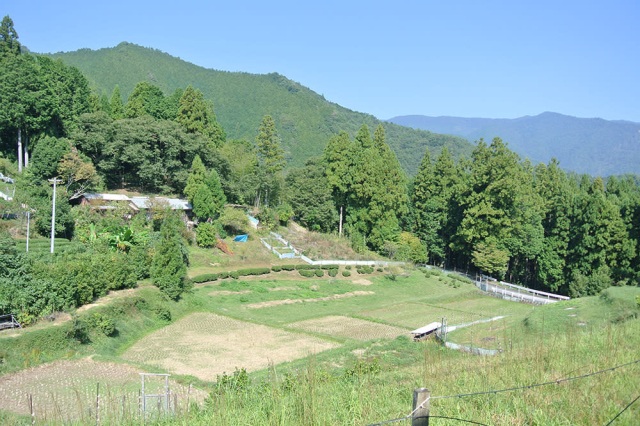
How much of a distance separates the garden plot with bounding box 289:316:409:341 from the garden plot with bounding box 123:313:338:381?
145 centimetres

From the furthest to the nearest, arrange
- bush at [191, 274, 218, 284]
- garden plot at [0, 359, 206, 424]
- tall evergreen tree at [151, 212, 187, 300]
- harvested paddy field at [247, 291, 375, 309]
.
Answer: bush at [191, 274, 218, 284]
harvested paddy field at [247, 291, 375, 309]
tall evergreen tree at [151, 212, 187, 300]
garden plot at [0, 359, 206, 424]

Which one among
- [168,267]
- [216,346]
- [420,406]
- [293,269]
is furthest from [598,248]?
[420,406]

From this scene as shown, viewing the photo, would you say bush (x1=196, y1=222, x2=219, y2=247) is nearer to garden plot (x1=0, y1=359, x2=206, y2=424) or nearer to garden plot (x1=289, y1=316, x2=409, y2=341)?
garden plot (x1=289, y1=316, x2=409, y2=341)

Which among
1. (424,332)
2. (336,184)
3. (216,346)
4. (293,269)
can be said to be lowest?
(216,346)

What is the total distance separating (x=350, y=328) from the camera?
23375 millimetres

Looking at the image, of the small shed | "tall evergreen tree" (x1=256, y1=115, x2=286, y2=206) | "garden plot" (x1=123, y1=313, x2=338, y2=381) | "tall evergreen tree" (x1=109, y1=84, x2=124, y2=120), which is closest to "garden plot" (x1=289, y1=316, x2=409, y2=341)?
"garden plot" (x1=123, y1=313, x2=338, y2=381)

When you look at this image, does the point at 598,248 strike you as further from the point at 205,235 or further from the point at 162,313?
the point at 162,313

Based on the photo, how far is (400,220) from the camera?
150ft

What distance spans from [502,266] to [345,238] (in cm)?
1191

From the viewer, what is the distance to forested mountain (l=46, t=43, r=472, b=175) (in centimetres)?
9588

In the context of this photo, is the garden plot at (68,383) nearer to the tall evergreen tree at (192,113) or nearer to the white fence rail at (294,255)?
the white fence rail at (294,255)

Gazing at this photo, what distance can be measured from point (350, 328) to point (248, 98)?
91414 mm

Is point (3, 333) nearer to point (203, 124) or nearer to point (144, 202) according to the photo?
point (144, 202)

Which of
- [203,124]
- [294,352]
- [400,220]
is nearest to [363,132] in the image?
[400,220]
